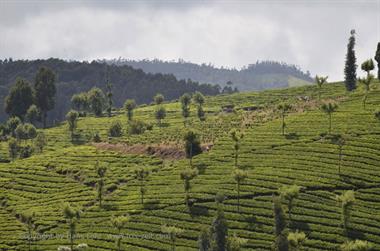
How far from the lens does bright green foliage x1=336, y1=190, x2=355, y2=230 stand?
7569 cm

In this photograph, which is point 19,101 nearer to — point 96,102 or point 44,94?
point 44,94

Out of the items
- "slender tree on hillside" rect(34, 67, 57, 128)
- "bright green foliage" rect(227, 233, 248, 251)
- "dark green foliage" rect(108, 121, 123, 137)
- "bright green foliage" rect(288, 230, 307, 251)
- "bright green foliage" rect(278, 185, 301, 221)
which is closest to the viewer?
"bright green foliage" rect(288, 230, 307, 251)

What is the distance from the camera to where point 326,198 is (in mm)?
85062

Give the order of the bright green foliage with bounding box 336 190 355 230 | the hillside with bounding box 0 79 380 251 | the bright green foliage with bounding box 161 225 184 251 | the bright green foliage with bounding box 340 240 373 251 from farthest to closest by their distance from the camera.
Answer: the hillside with bounding box 0 79 380 251
the bright green foliage with bounding box 336 190 355 230
the bright green foliage with bounding box 161 225 184 251
the bright green foliage with bounding box 340 240 373 251

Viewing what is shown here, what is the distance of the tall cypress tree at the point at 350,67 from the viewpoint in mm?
149750

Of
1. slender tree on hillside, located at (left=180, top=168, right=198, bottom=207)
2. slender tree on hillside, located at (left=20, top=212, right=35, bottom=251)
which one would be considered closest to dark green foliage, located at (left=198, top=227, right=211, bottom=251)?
slender tree on hillside, located at (left=180, top=168, right=198, bottom=207)

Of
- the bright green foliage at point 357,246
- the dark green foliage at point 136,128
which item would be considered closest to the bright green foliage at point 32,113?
the dark green foliage at point 136,128

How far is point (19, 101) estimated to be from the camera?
187m

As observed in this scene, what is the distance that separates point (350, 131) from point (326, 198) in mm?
24772

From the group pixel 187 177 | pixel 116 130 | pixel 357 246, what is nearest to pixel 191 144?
pixel 187 177

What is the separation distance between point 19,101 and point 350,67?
333 ft

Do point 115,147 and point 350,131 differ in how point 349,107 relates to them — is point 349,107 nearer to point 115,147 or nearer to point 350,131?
point 350,131

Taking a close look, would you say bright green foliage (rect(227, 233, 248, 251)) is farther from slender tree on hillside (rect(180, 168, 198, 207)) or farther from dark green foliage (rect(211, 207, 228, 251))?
slender tree on hillside (rect(180, 168, 198, 207))

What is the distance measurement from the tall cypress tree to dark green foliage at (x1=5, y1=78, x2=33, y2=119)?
98.6m
